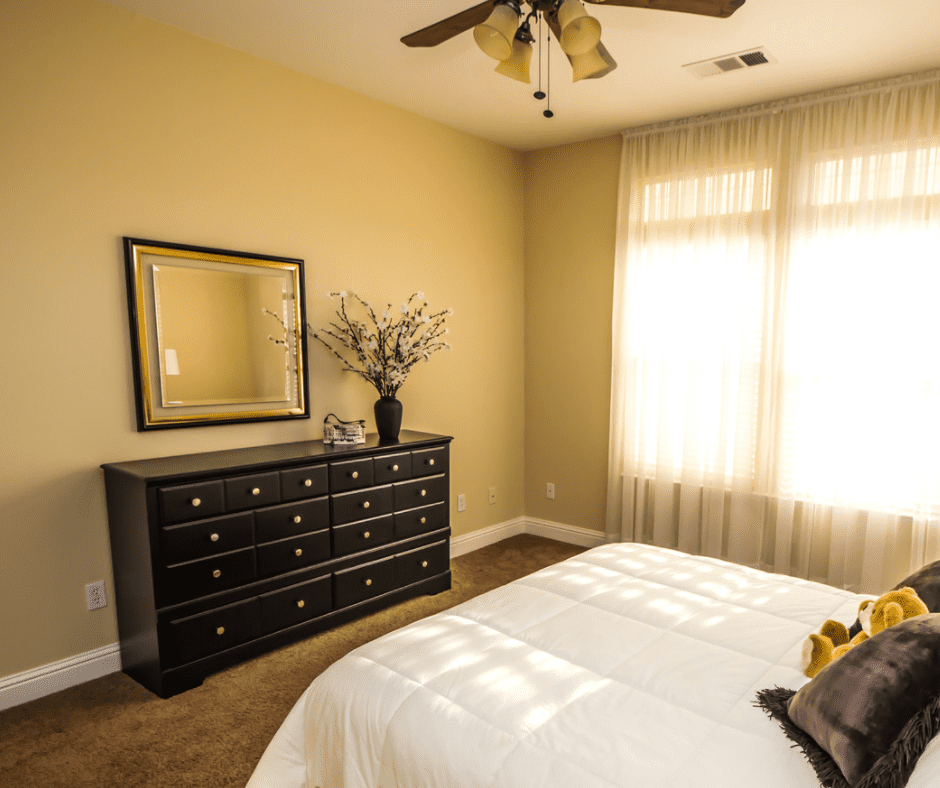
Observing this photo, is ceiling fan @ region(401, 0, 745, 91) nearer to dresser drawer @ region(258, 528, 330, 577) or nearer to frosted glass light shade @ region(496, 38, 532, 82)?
frosted glass light shade @ region(496, 38, 532, 82)

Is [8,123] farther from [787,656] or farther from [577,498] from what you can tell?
[577,498]

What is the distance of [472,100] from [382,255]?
3.41 feet

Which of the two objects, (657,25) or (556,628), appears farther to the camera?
(657,25)

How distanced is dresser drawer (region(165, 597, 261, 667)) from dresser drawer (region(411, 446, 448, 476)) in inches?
41.9

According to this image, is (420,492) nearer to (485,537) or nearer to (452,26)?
(485,537)

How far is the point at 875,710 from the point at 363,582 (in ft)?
7.92

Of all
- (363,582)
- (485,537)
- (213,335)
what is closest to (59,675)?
(363,582)

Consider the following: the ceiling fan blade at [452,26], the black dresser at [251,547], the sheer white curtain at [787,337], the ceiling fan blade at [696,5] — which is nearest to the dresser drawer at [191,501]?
the black dresser at [251,547]

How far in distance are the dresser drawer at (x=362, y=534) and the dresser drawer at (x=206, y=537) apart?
1.52 feet

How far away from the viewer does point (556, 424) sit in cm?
461

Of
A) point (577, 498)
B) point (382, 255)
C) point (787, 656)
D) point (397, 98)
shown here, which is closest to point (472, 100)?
point (397, 98)

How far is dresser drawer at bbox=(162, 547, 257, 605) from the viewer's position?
2465 millimetres

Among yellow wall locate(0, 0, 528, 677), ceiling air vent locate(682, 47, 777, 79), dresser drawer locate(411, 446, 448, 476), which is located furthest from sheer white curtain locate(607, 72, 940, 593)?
yellow wall locate(0, 0, 528, 677)

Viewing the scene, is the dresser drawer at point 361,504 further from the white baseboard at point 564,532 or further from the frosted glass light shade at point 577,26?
the frosted glass light shade at point 577,26
